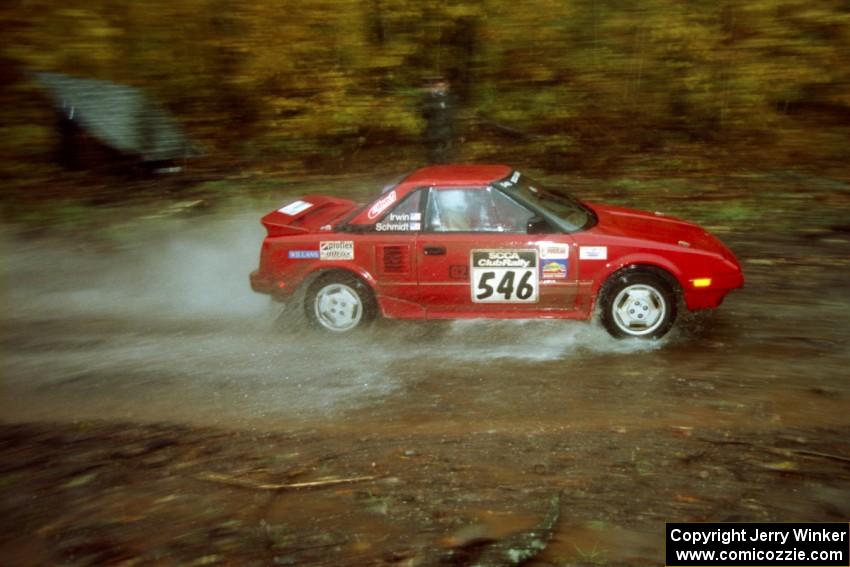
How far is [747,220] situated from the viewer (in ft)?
36.7

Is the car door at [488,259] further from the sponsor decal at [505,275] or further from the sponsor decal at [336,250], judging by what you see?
the sponsor decal at [336,250]

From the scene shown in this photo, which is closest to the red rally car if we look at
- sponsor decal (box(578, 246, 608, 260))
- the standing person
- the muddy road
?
sponsor decal (box(578, 246, 608, 260))

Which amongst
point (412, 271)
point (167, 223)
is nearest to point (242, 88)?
point (167, 223)

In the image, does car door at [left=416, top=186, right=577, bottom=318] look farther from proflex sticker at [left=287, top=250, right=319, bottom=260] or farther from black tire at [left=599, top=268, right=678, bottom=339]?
proflex sticker at [left=287, top=250, right=319, bottom=260]

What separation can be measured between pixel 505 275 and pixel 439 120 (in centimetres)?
684

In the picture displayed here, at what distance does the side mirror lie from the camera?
7320 millimetres

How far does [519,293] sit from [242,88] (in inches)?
316

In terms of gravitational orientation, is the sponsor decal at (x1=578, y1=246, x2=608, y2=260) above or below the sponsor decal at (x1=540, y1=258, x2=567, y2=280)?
above

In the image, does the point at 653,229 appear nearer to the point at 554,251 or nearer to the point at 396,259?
the point at 554,251

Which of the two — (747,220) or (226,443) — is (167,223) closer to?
(226,443)

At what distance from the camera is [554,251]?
7301mm

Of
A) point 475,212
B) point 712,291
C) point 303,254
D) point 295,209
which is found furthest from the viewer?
point 295,209

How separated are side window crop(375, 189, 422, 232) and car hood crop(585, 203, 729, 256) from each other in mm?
1570

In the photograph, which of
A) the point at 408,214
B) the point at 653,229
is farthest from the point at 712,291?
the point at 408,214
